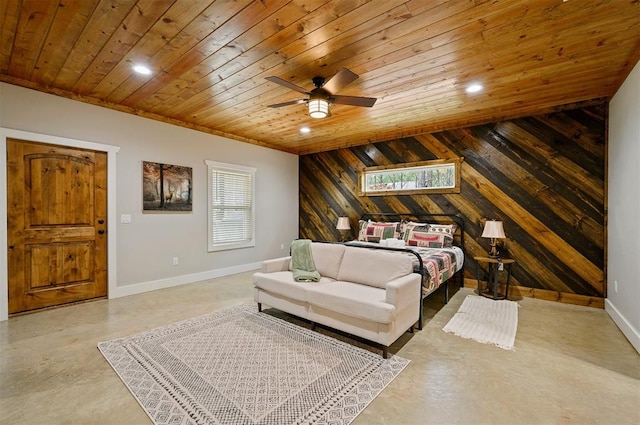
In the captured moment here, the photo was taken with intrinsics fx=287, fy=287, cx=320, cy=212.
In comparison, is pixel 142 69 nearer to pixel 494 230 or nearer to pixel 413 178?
pixel 413 178

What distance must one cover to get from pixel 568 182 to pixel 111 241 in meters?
6.32

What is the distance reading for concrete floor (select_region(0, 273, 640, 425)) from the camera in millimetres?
1741

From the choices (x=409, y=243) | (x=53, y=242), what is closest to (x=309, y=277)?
(x=409, y=243)

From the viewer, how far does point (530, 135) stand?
416 cm

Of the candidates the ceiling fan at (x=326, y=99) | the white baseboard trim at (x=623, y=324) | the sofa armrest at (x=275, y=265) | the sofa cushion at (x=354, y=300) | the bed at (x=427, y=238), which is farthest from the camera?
the bed at (x=427, y=238)

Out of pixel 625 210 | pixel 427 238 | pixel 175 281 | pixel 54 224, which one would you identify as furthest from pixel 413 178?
pixel 54 224

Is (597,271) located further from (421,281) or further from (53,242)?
(53,242)

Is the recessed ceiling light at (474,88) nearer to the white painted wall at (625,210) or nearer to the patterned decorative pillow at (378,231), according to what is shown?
the white painted wall at (625,210)

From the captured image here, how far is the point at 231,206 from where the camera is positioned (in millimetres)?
5562

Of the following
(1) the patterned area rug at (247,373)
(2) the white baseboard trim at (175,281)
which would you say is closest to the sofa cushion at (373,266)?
(1) the patterned area rug at (247,373)

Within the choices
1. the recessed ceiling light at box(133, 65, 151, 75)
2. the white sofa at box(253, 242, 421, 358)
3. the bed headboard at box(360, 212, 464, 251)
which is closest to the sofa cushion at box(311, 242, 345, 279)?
the white sofa at box(253, 242, 421, 358)

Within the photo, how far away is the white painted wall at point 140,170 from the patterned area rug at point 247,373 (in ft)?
5.85

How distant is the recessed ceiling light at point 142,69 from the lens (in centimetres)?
294

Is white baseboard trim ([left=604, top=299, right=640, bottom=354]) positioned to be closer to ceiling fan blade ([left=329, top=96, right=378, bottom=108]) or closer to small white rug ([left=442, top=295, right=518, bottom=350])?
small white rug ([left=442, top=295, right=518, bottom=350])
